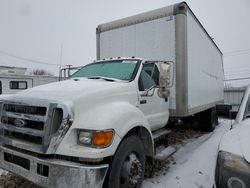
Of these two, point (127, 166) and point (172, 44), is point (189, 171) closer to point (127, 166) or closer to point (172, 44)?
point (127, 166)

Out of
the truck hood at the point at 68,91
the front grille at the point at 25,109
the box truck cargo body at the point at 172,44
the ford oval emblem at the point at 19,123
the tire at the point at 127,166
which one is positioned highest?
the box truck cargo body at the point at 172,44

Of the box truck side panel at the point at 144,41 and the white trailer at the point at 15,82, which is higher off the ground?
the box truck side panel at the point at 144,41

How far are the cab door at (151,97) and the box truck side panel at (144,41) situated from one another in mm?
612

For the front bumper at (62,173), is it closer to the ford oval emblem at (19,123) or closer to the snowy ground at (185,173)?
the ford oval emblem at (19,123)

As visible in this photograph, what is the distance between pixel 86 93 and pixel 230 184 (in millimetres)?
2009

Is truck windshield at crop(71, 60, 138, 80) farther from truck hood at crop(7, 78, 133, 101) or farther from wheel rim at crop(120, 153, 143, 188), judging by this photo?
wheel rim at crop(120, 153, 143, 188)

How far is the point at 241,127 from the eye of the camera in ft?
8.82

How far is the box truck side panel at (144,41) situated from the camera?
5371mm

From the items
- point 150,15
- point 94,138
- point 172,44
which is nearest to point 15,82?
point 150,15

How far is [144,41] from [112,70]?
1.80m

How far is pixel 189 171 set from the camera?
4629 mm

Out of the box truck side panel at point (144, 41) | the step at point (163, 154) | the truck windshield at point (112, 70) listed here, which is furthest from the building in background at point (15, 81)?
the step at point (163, 154)

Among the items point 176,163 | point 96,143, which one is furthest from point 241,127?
point 176,163

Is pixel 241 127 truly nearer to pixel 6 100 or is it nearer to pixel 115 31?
pixel 6 100
